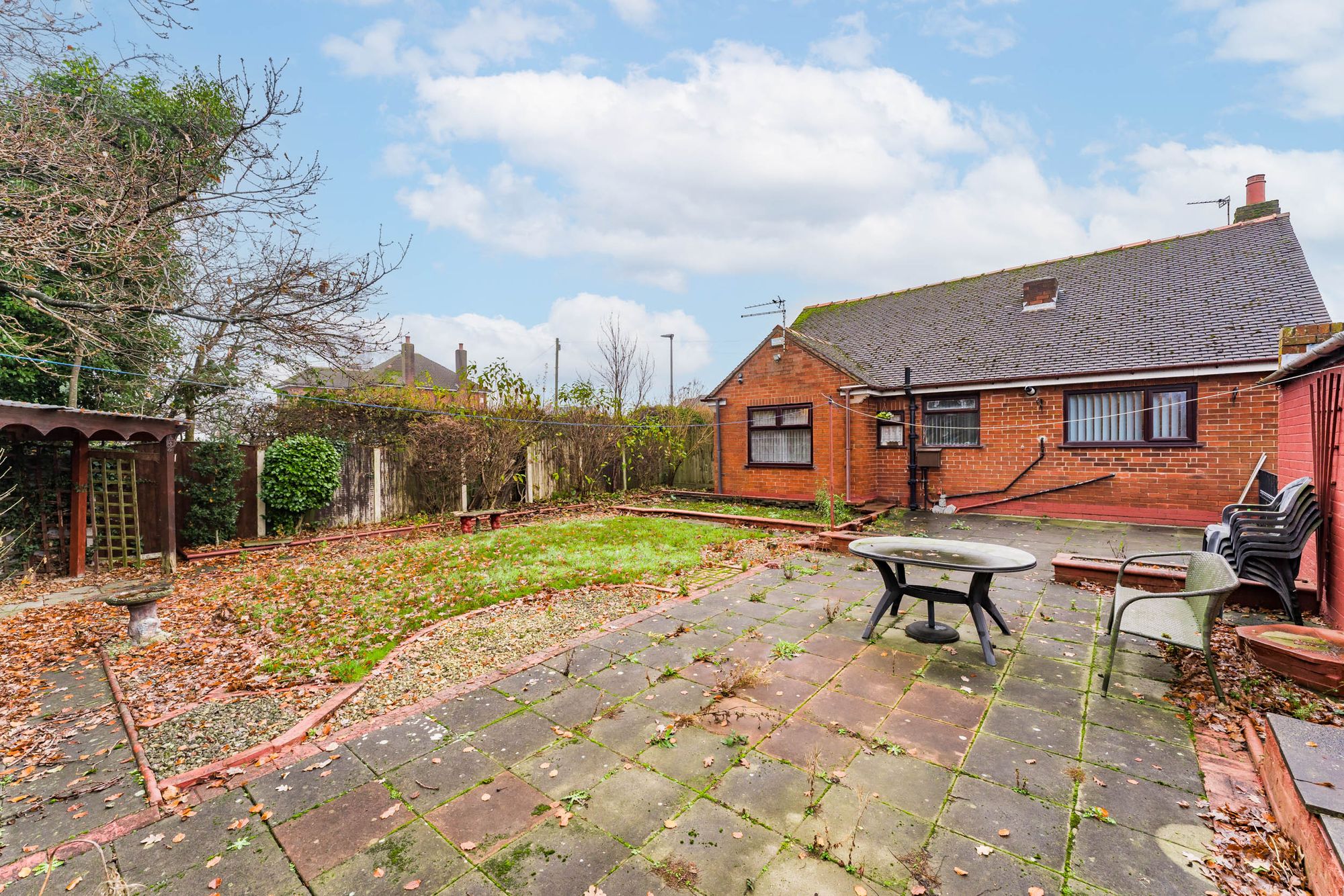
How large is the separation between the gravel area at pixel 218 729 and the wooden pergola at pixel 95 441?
16.9 feet

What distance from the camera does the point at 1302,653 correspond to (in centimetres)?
306

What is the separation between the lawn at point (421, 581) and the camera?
14.3 feet

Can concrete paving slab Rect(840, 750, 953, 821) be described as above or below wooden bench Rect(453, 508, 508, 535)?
below

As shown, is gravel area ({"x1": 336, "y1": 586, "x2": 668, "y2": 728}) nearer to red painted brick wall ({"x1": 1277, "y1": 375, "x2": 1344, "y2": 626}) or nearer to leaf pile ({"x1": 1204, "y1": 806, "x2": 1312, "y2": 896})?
leaf pile ({"x1": 1204, "y1": 806, "x2": 1312, "y2": 896})

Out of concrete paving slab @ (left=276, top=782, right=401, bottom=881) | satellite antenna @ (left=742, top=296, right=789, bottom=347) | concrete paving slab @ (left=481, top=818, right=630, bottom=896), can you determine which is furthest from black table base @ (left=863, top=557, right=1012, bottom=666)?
satellite antenna @ (left=742, top=296, right=789, bottom=347)

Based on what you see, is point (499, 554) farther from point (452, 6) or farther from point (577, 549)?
point (452, 6)

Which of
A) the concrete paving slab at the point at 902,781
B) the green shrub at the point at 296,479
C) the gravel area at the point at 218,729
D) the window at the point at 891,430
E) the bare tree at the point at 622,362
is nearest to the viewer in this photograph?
the concrete paving slab at the point at 902,781

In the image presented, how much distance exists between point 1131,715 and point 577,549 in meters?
6.23

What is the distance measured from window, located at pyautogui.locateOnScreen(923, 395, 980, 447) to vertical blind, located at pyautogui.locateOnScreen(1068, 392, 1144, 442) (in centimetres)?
154

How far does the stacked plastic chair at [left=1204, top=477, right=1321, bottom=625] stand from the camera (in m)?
4.22

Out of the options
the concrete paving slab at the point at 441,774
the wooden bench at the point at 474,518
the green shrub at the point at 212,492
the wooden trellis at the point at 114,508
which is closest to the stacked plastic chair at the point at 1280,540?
the concrete paving slab at the point at 441,774

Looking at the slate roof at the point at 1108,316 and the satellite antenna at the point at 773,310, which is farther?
the satellite antenna at the point at 773,310

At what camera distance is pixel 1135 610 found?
12.0 feet

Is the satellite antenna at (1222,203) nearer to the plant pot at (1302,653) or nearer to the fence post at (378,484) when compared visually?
the plant pot at (1302,653)
